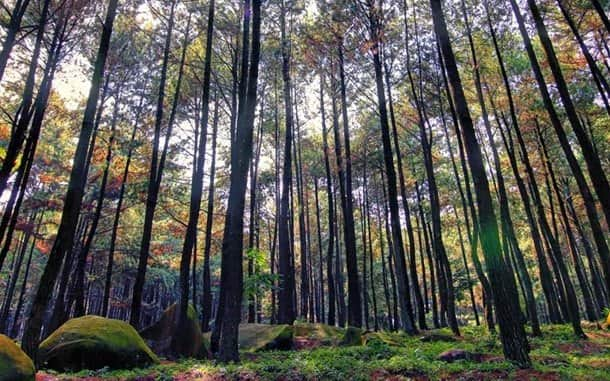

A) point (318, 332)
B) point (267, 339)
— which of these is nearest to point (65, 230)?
point (267, 339)

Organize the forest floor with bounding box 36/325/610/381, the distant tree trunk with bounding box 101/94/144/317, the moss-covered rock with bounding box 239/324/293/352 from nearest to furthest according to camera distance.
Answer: the forest floor with bounding box 36/325/610/381 → the moss-covered rock with bounding box 239/324/293/352 → the distant tree trunk with bounding box 101/94/144/317

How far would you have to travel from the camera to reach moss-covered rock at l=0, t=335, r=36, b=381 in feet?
15.8

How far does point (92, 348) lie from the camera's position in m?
7.89

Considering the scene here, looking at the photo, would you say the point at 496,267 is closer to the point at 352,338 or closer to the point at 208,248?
the point at 352,338

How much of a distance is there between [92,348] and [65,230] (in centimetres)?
279

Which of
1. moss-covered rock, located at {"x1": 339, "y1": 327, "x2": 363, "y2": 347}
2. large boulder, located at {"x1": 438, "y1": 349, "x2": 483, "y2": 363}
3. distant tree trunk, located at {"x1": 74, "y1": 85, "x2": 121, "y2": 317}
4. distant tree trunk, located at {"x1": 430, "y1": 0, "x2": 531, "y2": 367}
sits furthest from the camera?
distant tree trunk, located at {"x1": 74, "y1": 85, "x2": 121, "y2": 317}

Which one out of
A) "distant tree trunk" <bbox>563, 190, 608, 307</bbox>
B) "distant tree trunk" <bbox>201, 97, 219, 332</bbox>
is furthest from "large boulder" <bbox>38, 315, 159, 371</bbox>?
"distant tree trunk" <bbox>563, 190, 608, 307</bbox>

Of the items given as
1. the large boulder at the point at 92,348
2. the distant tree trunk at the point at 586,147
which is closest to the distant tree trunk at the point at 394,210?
the distant tree trunk at the point at 586,147

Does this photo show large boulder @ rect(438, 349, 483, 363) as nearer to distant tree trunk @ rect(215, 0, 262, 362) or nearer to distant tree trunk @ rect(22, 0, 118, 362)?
distant tree trunk @ rect(215, 0, 262, 362)

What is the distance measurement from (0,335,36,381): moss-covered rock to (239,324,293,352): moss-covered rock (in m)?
6.92

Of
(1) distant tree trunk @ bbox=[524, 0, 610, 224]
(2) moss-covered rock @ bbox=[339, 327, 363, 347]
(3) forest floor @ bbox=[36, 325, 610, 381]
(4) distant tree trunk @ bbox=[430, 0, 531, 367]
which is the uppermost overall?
(1) distant tree trunk @ bbox=[524, 0, 610, 224]

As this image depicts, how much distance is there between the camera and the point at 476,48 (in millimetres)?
14477

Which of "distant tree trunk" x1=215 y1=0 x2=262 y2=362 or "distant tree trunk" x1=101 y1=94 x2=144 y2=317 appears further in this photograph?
"distant tree trunk" x1=101 y1=94 x2=144 y2=317

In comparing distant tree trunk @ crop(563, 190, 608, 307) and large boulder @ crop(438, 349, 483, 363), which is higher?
distant tree trunk @ crop(563, 190, 608, 307)
